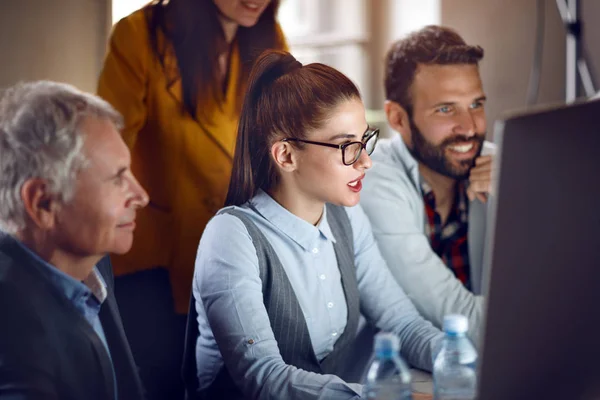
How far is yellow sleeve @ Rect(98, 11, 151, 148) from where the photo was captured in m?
1.44

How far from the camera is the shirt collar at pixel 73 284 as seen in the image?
115 centimetres

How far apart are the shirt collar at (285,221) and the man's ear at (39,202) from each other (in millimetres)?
477

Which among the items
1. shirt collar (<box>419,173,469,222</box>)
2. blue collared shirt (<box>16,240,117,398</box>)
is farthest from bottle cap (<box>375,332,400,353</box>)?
shirt collar (<box>419,173,469,222</box>)

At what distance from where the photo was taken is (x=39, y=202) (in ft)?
3.75

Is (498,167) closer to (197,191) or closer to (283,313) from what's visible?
(283,313)

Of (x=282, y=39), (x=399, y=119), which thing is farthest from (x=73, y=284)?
(x=399, y=119)

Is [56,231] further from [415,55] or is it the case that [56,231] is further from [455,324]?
[415,55]

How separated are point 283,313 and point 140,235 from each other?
1.12 ft

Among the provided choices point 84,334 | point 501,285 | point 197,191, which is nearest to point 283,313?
point 197,191

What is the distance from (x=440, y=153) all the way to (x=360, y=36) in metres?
0.37

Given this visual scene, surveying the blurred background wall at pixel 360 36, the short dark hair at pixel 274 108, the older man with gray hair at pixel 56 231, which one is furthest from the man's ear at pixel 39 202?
the short dark hair at pixel 274 108

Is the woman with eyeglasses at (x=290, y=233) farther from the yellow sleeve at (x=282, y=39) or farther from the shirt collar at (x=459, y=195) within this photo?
the shirt collar at (x=459, y=195)

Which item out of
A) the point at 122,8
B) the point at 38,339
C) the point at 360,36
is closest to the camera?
the point at 38,339

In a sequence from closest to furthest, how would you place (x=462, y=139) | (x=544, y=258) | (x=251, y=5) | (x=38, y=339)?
(x=544, y=258)
(x=38, y=339)
(x=251, y=5)
(x=462, y=139)
